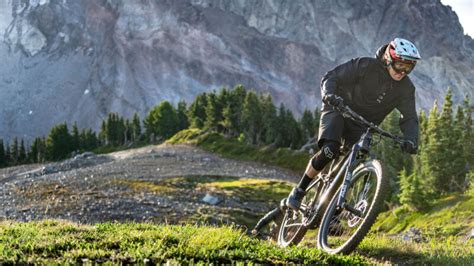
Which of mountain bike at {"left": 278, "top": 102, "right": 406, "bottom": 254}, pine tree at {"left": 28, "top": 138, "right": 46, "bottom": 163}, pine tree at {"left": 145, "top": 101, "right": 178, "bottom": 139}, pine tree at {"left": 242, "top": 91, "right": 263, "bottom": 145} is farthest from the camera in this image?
Result: pine tree at {"left": 145, "top": 101, "right": 178, "bottom": 139}

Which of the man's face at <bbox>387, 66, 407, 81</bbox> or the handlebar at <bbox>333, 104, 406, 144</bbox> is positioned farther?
the man's face at <bbox>387, 66, 407, 81</bbox>

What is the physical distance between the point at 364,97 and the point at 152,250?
579 centimetres

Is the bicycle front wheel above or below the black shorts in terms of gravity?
below

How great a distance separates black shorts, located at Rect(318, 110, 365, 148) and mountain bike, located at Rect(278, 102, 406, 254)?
0.30 meters

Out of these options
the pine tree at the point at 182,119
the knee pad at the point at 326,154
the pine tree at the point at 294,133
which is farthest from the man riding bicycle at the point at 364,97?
the pine tree at the point at 182,119

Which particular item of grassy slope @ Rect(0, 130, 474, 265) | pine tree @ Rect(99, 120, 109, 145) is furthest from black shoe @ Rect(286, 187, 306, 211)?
pine tree @ Rect(99, 120, 109, 145)

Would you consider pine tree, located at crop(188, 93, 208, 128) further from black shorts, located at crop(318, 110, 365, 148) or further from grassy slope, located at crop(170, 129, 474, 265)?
black shorts, located at crop(318, 110, 365, 148)

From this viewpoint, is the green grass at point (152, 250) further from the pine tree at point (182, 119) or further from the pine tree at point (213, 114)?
the pine tree at point (182, 119)

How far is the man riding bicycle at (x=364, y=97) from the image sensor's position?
10445 millimetres

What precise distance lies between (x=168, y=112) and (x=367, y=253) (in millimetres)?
160058

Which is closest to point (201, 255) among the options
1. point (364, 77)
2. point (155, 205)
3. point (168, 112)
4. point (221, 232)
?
point (221, 232)

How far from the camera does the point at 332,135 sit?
34.2 feet

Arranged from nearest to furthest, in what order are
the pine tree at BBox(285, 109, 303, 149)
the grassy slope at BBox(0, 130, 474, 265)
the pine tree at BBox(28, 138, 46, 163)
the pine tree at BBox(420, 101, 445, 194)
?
the grassy slope at BBox(0, 130, 474, 265)
the pine tree at BBox(420, 101, 445, 194)
the pine tree at BBox(285, 109, 303, 149)
the pine tree at BBox(28, 138, 46, 163)

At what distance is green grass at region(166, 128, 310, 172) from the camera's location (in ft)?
370
